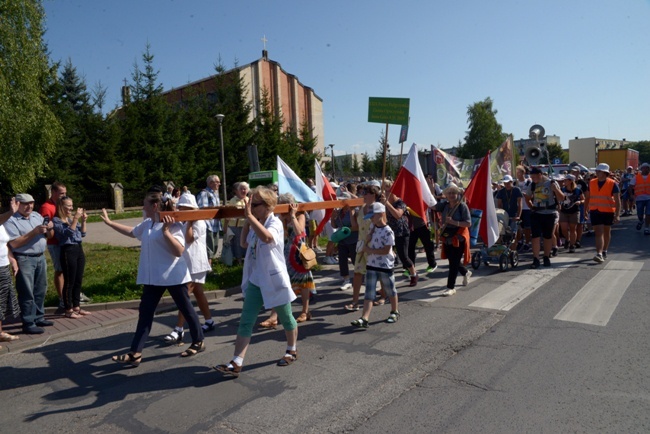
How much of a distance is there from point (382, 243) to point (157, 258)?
265 cm

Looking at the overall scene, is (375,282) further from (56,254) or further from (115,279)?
(115,279)

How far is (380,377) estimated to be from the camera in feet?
15.0

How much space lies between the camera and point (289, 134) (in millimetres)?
41781

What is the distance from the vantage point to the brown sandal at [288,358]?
493 cm

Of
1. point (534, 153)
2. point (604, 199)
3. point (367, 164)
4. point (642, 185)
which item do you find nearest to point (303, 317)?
point (604, 199)

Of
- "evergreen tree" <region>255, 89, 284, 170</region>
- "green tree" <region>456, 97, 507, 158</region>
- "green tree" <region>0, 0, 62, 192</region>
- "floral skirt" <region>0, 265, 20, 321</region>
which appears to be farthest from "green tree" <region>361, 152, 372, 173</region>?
"floral skirt" <region>0, 265, 20, 321</region>

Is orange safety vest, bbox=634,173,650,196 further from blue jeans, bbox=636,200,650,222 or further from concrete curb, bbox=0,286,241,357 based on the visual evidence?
concrete curb, bbox=0,286,241,357

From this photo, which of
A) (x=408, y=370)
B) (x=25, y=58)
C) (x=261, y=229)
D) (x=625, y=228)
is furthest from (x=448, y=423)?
(x=25, y=58)

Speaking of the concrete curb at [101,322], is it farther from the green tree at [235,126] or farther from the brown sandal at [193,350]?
the green tree at [235,126]

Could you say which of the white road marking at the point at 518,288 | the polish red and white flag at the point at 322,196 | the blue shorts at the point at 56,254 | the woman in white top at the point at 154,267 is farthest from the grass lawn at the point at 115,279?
the white road marking at the point at 518,288

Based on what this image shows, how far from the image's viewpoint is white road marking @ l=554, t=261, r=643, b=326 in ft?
20.4

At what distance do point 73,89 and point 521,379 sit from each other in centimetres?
4184

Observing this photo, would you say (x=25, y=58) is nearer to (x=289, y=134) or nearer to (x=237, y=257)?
(x=237, y=257)

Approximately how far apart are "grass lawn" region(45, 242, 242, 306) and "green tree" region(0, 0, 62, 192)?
510 inches
